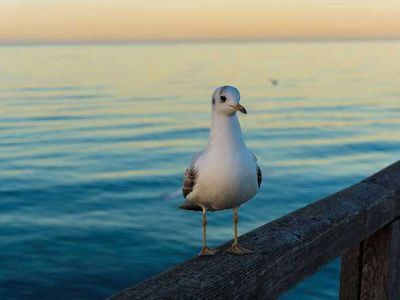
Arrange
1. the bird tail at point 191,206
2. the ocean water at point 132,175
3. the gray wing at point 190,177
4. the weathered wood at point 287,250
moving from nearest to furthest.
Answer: the weathered wood at point 287,250, the gray wing at point 190,177, the bird tail at point 191,206, the ocean water at point 132,175

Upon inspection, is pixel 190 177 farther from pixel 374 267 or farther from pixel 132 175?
pixel 132 175

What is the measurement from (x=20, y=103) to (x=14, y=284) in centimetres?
3314

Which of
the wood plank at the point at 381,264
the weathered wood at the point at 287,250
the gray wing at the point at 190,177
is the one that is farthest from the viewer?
the wood plank at the point at 381,264

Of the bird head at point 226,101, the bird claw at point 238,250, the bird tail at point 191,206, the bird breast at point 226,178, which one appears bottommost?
the bird claw at point 238,250

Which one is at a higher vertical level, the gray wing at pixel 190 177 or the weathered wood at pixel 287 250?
the gray wing at pixel 190 177

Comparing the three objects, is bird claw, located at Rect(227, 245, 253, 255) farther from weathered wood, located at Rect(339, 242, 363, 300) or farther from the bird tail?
weathered wood, located at Rect(339, 242, 363, 300)

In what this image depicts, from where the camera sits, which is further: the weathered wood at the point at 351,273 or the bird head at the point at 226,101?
the weathered wood at the point at 351,273

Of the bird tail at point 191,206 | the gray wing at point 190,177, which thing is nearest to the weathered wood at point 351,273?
the bird tail at point 191,206

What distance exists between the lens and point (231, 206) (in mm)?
2434

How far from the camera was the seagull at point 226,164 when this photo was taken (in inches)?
91.4

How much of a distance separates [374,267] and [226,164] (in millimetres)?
1423

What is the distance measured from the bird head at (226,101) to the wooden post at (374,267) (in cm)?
138

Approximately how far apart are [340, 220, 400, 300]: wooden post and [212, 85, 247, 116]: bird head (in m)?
1.38

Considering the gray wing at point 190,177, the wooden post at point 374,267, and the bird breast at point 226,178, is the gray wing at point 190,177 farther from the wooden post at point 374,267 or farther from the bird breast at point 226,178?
the wooden post at point 374,267
